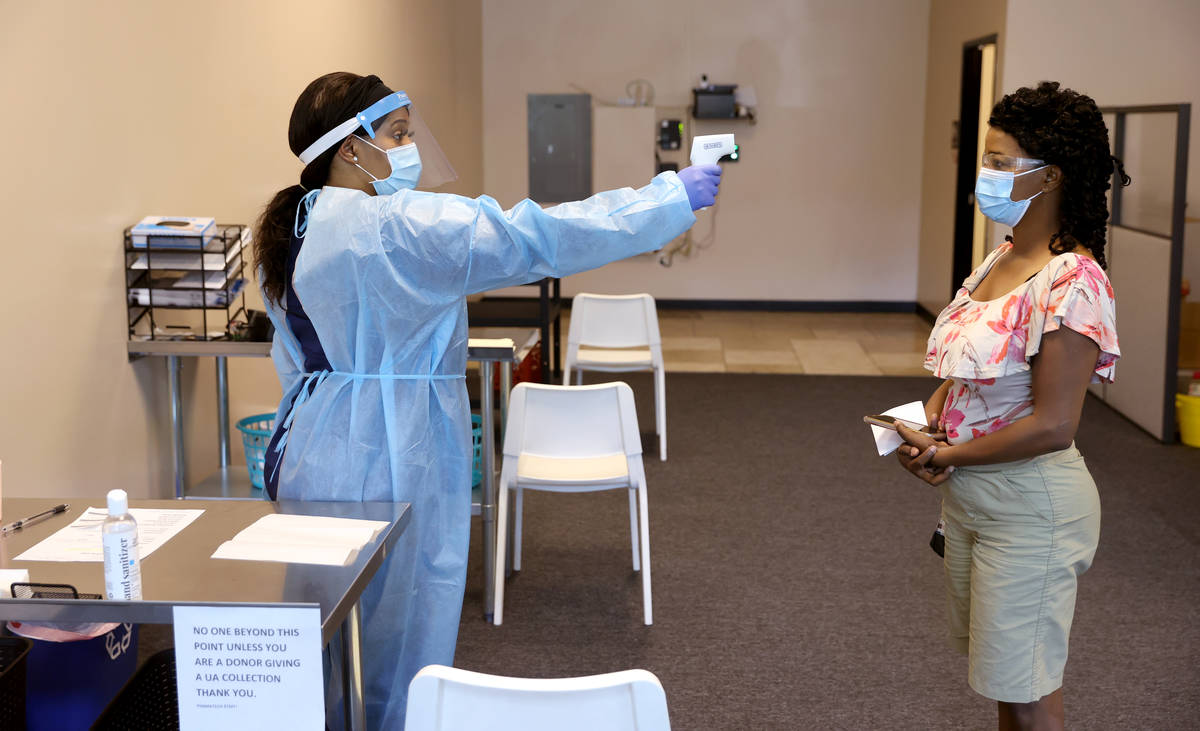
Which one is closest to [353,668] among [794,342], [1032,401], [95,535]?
[95,535]

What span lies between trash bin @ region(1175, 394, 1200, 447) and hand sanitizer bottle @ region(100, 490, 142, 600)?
483cm

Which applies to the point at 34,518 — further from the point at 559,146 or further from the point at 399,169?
the point at 559,146

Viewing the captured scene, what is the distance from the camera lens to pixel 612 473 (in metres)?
3.21

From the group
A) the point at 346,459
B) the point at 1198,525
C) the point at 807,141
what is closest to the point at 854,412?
the point at 1198,525

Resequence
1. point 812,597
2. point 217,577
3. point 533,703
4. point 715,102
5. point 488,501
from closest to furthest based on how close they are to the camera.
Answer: point 533,703 < point 217,577 < point 488,501 < point 812,597 < point 715,102

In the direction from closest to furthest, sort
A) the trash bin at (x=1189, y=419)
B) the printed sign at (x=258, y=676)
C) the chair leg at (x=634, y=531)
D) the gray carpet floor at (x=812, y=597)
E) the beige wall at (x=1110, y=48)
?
the printed sign at (x=258, y=676) → the gray carpet floor at (x=812, y=597) → the chair leg at (x=634, y=531) → the trash bin at (x=1189, y=419) → the beige wall at (x=1110, y=48)

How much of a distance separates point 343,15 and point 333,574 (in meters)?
3.80

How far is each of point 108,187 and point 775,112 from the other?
6.71 m

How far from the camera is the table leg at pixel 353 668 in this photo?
1755 millimetres

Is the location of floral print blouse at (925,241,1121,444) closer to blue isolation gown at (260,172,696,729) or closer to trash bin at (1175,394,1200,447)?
blue isolation gown at (260,172,696,729)

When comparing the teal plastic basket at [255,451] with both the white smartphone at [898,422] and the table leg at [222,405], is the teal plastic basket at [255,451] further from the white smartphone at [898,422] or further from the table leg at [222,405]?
the white smartphone at [898,422]

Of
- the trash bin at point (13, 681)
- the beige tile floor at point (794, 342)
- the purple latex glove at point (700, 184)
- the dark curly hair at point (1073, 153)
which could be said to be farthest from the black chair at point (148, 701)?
the beige tile floor at point (794, 342)

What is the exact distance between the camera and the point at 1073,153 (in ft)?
6.11

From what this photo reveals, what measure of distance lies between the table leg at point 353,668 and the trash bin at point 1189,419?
175 inches
